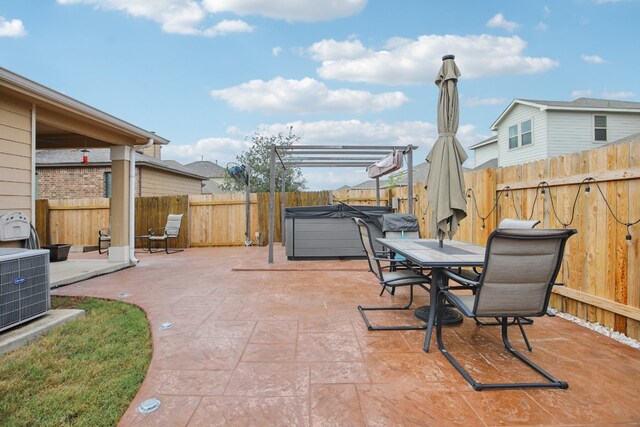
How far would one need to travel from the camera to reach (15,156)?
13.4 ft

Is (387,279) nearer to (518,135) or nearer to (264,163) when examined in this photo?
(264,163)

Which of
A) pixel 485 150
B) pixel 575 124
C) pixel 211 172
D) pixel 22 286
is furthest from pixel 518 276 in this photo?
pixel 211 172

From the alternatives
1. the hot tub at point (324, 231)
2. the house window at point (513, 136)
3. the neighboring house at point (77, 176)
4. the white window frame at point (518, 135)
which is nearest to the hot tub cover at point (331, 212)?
the hot tub at point (324, 231)

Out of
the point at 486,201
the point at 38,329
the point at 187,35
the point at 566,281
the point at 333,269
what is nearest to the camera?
the point at 38,329

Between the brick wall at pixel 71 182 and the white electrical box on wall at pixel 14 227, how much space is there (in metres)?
8.28

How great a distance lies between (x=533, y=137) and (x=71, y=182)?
17.1m

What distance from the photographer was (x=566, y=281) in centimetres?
344

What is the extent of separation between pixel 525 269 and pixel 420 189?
18.8 feet

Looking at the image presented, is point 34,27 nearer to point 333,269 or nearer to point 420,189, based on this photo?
point 333,269

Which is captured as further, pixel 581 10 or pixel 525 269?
pixel 581 10

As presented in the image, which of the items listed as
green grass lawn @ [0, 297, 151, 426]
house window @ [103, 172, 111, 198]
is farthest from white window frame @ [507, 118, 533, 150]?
house window @ [103, 172, 111, 198]

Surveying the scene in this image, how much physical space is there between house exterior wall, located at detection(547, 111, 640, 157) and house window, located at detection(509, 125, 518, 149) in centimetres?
174

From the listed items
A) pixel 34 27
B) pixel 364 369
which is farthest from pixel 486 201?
pixel 34 27

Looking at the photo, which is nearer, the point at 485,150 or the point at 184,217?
the point at 184,217
